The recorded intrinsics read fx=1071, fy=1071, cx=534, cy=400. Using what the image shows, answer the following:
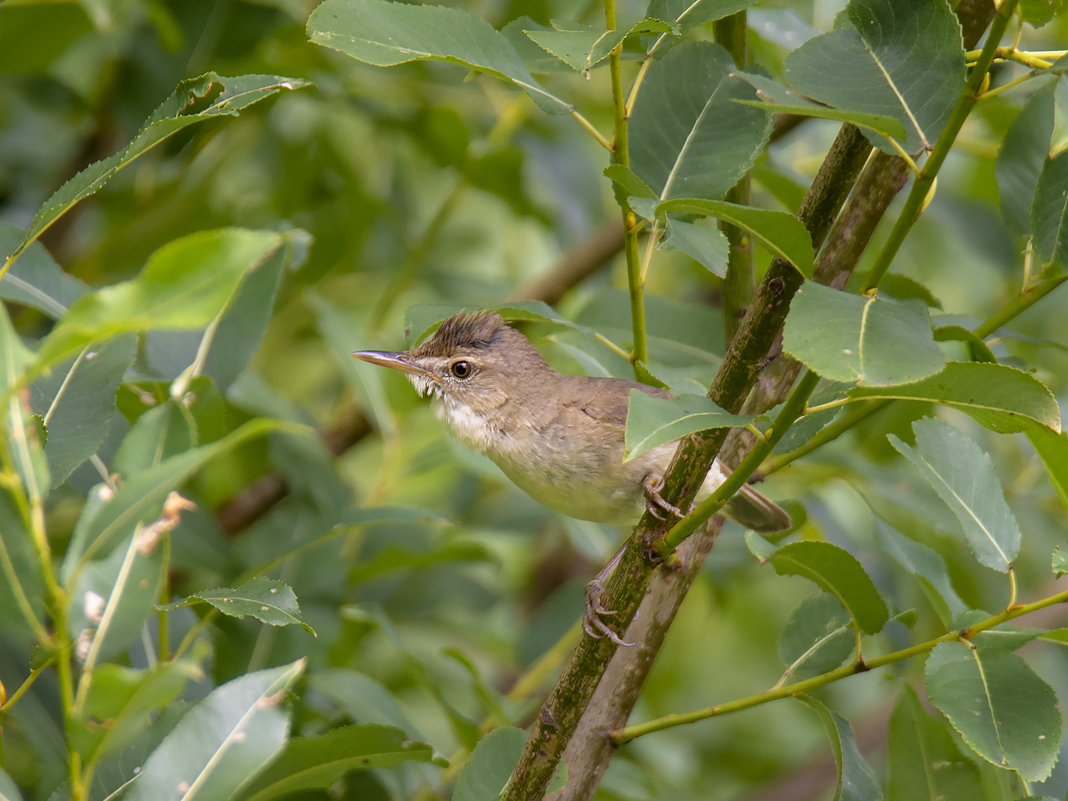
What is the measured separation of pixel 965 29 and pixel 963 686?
1104 millimetres

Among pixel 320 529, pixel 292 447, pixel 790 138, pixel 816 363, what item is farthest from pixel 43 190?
pixel 816 363

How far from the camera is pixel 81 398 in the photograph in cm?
161

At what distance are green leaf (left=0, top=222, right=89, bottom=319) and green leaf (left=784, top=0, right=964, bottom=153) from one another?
128 centimetres

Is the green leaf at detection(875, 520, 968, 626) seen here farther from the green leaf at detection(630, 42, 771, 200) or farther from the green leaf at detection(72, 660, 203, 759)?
the green leaf at detection(72, 660, 203, 759)

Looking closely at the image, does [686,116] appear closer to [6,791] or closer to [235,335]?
[235,335]

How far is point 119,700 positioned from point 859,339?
2.83 feet

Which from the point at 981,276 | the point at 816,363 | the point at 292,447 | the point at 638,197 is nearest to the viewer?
the point at 816,363

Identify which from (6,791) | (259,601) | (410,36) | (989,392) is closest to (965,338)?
(989,392)

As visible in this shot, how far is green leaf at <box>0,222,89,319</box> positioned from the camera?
6.02 feet

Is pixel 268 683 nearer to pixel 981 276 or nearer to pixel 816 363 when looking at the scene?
pixel 816 363

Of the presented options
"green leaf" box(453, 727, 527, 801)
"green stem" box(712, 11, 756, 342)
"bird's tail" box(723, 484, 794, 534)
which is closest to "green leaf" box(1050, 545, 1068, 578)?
"green stem" box(712, 11, 756, 342)

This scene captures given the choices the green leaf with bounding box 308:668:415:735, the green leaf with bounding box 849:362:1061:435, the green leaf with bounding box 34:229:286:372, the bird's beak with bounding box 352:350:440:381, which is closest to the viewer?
the green leaf with bounding box 34:229:286:372

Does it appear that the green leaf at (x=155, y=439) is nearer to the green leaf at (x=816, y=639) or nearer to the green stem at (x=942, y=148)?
the green stem at (x=942, y=148)

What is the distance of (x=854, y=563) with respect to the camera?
5.33 feet
